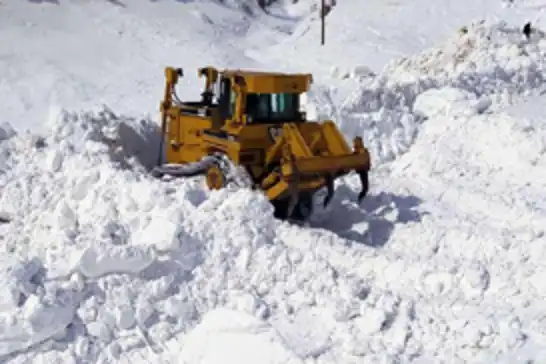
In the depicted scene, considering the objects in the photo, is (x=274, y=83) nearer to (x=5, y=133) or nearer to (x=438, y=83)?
(x=5, y=133)

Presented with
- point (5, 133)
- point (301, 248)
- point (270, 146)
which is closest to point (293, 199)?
point (301, 248)

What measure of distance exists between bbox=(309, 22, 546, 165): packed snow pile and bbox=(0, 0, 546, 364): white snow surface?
2.0 inches

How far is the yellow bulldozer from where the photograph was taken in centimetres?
795

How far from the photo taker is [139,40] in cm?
2067

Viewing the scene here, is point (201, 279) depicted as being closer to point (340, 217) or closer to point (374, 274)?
point (374, 274)

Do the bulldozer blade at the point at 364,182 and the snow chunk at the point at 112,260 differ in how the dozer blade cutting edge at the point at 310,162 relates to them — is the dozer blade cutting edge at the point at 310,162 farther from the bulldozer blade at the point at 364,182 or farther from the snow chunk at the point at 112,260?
the snow chunk at the point at 112,260

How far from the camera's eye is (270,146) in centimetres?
848

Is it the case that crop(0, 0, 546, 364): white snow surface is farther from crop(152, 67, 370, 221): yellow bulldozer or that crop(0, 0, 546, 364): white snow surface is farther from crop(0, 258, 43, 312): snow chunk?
crop(152, 67, 370, 221): yellow bulldozer

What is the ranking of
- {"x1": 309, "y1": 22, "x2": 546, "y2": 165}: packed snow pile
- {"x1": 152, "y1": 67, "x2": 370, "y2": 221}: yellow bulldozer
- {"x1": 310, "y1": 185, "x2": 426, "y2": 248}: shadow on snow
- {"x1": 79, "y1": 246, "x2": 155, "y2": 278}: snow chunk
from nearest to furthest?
{"x1": 79, "y1": 246, "x2": 155, "y2": 278}: snow chunk, {"x1": 152, "y1": 67, "x2": 370, "y2": 221}: yellow bulldozer, {"x1": 310, "y1": 185, "x2": 426, "y2": 248}: shadow on snow, {"x1": 309, "y1": 22, "x2": 546, "y2": 165}: packed snow pile

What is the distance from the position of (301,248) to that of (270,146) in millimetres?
1580

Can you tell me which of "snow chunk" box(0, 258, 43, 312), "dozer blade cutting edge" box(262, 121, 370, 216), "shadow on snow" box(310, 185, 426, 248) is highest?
"dozer blade cutting edge" box(262, 121, 370, 216)

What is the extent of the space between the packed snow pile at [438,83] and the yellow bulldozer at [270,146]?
7.61 ft

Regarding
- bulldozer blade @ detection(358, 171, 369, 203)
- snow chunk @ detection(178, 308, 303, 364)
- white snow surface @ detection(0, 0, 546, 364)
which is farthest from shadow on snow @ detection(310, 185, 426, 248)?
snow chunk @ detection(178, 308, 303, 364)

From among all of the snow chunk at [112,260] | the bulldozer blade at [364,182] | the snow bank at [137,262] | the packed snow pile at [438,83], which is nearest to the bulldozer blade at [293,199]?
the snow bank at [137,262]
